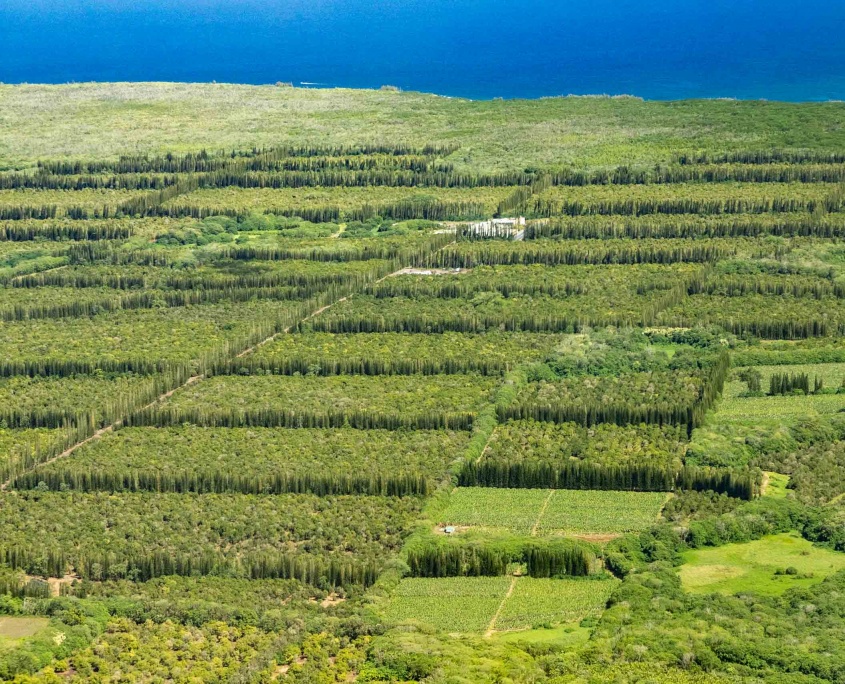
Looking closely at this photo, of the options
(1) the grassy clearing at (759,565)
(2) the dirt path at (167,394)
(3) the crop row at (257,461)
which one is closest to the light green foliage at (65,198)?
(2) the dirt path at (167,394)

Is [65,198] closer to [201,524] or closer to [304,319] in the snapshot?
[304,319]

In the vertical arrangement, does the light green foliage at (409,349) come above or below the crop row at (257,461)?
above

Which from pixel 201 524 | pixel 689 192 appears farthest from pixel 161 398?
pixel 689 192

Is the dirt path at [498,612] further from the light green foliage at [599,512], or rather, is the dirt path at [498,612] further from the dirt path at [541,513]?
the light green foliage at [599,512]

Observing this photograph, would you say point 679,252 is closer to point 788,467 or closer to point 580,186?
point 580,186

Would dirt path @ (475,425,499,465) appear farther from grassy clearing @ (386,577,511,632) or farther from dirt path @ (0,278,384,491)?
dirt path @ (0,278,384,491)

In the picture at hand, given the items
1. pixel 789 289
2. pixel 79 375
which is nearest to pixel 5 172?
pixel 79 375

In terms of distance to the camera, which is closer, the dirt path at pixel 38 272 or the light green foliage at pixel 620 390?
the light green foliage at pixel 620 390
